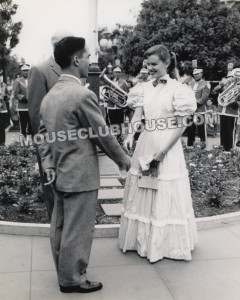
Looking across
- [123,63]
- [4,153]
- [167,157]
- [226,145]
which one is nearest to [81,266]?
[167,157]

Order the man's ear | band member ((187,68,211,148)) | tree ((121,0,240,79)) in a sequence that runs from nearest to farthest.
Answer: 1. the man's ear
2. band member ((187,68,211,148))
3. tree ((121,0,240,79))

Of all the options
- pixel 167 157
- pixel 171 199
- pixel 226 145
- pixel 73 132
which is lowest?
pixel 226 145

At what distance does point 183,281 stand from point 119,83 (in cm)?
934

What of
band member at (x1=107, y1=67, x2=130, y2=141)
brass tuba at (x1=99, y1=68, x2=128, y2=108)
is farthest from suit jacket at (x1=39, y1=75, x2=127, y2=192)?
band member at (x1=107, y1=67, x2=130, y2=141)

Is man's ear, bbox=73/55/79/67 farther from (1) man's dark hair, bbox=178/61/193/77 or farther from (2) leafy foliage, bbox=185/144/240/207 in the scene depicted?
(1) man's dark hair, bbox=178/61/193/77

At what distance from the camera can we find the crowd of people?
12.5 ft

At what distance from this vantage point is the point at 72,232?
3.92 meters

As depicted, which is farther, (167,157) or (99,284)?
(167,157)

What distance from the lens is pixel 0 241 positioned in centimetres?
537

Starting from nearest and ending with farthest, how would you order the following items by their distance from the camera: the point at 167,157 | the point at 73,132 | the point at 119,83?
the point at 73,132 < the point at 167,157 < the point at 119,83

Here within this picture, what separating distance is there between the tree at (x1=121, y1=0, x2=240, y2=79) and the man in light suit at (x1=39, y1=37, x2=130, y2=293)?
2138 centimetres

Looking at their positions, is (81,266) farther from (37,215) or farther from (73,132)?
(37,215)

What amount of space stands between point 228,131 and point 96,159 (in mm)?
7662

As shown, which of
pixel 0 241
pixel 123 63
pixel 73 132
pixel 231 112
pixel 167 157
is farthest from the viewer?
pixel 123 63
